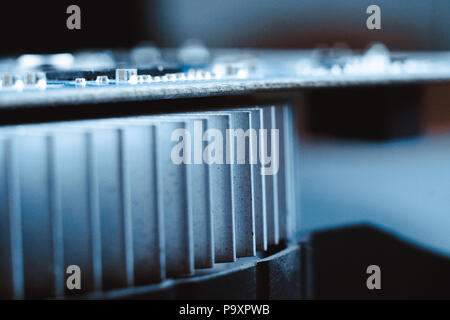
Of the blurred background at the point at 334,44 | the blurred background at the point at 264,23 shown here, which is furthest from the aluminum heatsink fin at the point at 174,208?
the blurred background at the point at 264,23

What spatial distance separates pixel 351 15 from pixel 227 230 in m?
2.32

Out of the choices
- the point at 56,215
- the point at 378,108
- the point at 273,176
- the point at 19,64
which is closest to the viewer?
the point at 56,215

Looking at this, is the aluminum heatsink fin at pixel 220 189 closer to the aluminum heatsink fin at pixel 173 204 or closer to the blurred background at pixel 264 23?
the aluminum heatsink fin at pixel 173 204

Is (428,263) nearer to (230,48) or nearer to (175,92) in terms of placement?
(175,92)

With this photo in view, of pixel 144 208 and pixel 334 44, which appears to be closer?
pixel 144 208

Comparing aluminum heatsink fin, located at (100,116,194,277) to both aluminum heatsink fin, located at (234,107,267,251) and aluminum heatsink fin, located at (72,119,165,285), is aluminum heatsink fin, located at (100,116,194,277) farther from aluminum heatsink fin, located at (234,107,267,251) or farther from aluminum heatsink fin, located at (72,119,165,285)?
aluminum heatsink fin, located at (234,107,267,251)

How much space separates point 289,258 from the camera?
1.48 meters

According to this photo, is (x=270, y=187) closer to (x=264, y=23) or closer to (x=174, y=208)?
(x=174, y=208)

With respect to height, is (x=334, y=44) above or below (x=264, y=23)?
below

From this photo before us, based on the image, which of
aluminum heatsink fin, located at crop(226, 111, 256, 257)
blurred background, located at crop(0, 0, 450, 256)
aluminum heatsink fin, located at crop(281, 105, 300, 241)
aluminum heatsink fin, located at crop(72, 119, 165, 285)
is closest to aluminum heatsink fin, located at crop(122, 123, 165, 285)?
aluminum heatsink fin, located at crop(72, 119, 165, 285)

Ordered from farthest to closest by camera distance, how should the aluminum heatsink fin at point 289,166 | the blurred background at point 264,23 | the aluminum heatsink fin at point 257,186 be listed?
the blurred background at point 264,23 < the aluminum heatsink fin at point 289,166 < the aluminum heatsink fin at point 257,186

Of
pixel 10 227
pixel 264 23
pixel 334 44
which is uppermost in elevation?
pixel 264 23

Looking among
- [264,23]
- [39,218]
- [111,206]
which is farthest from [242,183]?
[264,23]

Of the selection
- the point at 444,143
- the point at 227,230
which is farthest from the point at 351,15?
the point at 227,230
